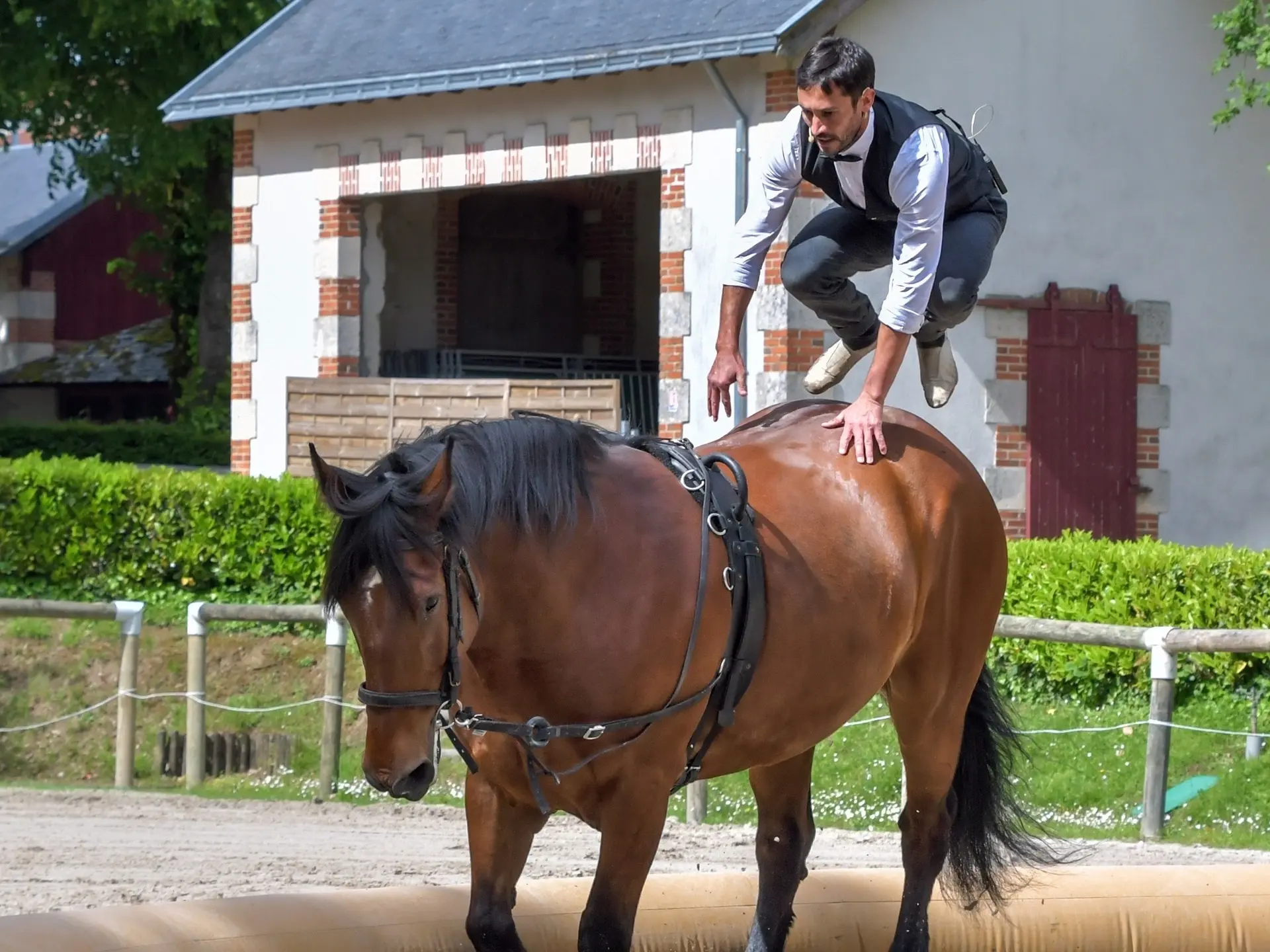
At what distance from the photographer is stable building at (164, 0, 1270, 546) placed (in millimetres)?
13234

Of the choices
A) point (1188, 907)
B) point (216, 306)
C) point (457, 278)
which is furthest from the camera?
point (216, 306)

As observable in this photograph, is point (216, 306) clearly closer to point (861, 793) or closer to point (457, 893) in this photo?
point (861, 793)

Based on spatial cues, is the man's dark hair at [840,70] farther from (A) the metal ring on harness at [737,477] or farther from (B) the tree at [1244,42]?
(B) the tree at [1244,42]

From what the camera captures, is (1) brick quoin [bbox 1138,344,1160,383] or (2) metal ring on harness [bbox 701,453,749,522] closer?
(2) metal ring on harness [bbox 701,453,749,522]

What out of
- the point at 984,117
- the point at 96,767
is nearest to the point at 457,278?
the point at 984,117

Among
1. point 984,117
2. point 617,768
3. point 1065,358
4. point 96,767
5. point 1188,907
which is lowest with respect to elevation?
point 96,767

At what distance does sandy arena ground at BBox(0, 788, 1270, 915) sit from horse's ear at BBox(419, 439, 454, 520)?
9.47ft

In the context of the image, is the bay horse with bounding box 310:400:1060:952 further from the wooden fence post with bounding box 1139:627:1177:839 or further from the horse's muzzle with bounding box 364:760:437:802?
the wooden fence post with bounding box 1139:627:1177:839

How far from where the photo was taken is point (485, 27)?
15305 mm

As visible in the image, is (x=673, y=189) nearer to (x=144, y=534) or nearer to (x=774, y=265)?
(x=774, y=265)

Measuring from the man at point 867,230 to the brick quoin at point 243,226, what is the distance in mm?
11846

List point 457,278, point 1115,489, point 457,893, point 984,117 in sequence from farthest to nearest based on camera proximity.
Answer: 1. point 457,278
2. point 1115,489
3. point 984,117
4. point 457,893

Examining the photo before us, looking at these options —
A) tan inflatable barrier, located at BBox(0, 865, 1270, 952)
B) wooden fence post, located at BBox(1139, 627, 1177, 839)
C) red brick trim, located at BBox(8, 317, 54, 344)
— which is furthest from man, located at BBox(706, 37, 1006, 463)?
red brick trim, located at BBox(8, 317, 54, 344)

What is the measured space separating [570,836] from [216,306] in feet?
58.6
